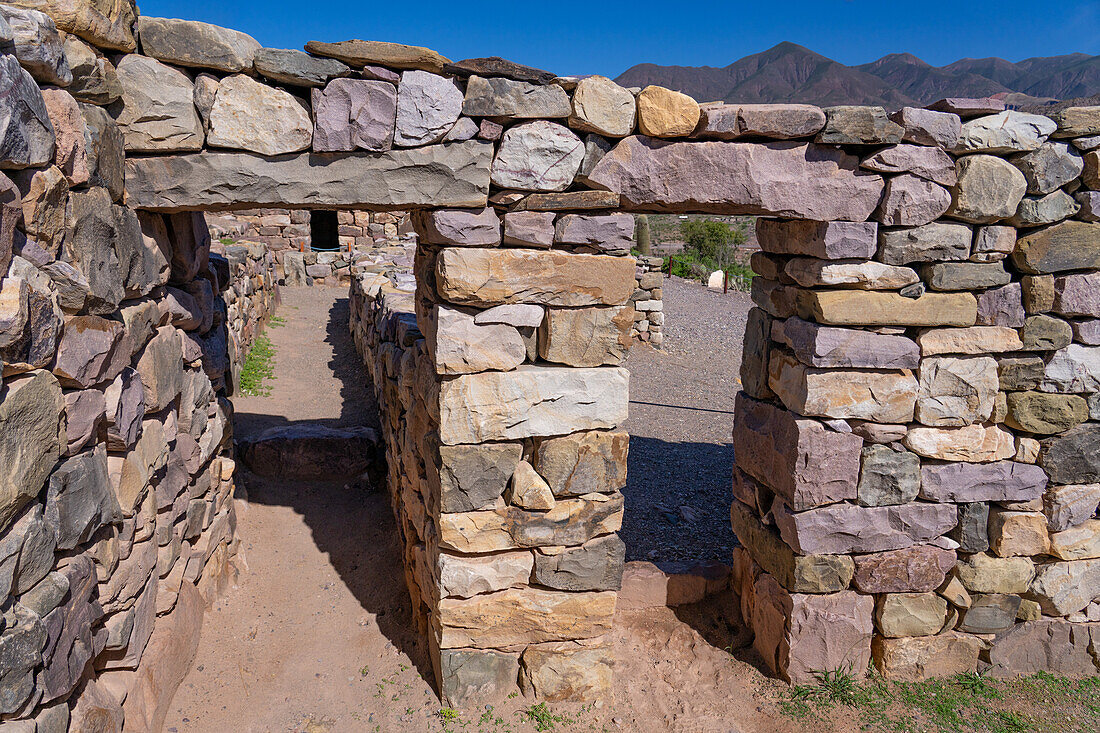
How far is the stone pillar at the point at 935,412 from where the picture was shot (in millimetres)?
3406

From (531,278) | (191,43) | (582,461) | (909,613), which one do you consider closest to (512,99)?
(531,278)

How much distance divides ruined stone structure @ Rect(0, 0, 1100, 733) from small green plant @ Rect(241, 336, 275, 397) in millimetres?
3352

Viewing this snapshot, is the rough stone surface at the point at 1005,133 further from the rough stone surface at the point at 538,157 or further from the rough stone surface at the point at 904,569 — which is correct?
the rough stone surface at the point at 904,569

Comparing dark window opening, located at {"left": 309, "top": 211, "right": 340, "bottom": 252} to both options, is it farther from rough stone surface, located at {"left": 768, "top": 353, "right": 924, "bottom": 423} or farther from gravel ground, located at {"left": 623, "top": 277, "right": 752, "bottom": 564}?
rough stone surface, located at {"left": 768, "top": 353, "right": 924, "bottom": 423}

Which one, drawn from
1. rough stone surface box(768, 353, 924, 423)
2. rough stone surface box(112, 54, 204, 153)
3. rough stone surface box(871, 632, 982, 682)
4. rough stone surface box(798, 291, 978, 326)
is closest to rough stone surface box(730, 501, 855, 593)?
rough stone surface box(871, 632, 982, 682)

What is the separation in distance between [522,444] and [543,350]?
48 centimetres

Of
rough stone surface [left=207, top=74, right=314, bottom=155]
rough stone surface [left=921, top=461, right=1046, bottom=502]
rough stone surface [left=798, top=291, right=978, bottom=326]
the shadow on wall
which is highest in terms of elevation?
rough stone surface [left=207, top=74, right=314, bottom=155]

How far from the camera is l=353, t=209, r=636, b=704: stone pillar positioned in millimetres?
3092

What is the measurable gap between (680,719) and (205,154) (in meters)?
3.73

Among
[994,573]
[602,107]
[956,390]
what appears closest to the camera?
[602,107]

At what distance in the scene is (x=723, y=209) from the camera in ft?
10.7

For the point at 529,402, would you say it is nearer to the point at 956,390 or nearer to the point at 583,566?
the point at 583,566

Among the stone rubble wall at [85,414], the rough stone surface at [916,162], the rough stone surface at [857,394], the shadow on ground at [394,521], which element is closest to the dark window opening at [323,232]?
the shadow on ground at [394,521]

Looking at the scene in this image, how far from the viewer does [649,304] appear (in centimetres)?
1255
